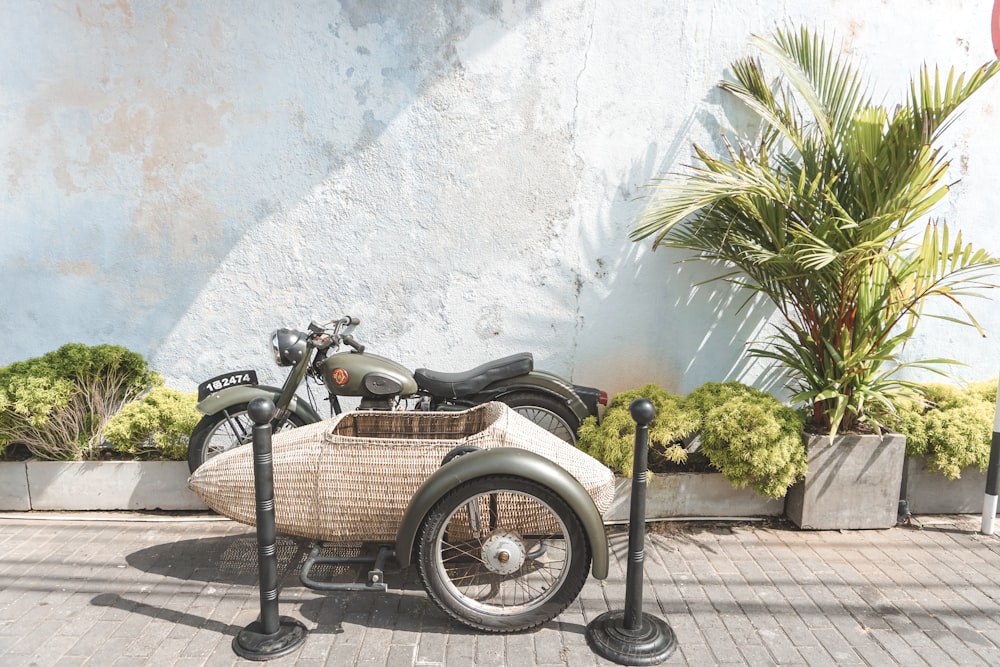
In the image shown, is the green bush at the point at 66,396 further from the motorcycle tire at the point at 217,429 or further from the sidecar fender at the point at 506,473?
the sidecar fender at the point at 506,473

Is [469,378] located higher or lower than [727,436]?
higher

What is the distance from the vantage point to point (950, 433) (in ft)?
15.9

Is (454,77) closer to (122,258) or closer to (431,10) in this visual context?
(431,10)

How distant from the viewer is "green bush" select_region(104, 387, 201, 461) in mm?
4844

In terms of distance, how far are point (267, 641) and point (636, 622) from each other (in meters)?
1.75

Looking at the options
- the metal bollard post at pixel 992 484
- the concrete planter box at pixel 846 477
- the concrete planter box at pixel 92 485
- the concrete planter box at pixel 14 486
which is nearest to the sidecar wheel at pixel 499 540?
the concrete planter box at pixel 846 477

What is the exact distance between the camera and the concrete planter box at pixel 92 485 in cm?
494

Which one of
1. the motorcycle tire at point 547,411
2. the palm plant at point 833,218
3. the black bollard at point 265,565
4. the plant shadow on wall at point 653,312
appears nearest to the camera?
the black bollard at point 265,565

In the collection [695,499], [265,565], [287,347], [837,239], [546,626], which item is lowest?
[546,626]

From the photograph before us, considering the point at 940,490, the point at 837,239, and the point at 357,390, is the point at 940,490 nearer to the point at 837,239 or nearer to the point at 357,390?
the point at 837,239

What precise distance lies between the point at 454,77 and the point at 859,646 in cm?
429

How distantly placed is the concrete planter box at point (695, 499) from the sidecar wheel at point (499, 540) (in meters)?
1.39

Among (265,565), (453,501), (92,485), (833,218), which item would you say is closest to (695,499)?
(833,218)

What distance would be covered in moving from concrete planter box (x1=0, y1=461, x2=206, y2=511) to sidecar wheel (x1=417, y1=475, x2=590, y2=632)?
2.30 meters
